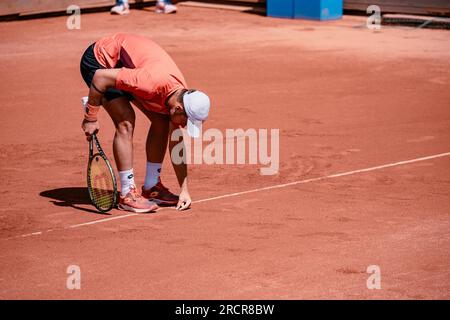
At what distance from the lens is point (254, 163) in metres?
9.30

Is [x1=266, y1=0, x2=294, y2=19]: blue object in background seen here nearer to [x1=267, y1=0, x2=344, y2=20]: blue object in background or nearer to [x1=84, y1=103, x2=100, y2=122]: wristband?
[x1=267, y1=0, x2=344, y2=20]: blue object in background

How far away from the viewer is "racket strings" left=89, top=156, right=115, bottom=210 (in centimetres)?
784

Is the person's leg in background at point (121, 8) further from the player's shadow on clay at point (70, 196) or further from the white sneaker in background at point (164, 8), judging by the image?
the player's shadow on clay at point (70, 196)

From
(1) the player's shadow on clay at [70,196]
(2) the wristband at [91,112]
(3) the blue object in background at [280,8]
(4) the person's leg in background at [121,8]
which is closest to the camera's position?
(2) the wristband at [91,112]

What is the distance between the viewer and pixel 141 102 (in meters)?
7.73

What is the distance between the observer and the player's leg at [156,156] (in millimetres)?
7922

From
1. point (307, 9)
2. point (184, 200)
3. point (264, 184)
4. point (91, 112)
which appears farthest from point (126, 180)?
point (307, 9)

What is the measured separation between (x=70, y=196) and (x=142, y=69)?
1.48 m

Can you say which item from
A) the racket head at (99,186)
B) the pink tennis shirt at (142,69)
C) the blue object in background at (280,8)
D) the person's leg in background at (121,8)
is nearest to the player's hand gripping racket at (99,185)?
the racket head at (99,186)

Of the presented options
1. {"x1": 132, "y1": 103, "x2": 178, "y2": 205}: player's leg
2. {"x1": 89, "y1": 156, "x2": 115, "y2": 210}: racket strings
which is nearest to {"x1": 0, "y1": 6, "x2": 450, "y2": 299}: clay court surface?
{"x1": 89, "y1": 156, "x2": 115, "y2": 210}: racket strings

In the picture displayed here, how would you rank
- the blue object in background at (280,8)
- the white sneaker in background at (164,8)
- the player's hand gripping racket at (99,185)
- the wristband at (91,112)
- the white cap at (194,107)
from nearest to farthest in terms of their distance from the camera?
the white cap at (194,107), the wristband at (91,112), the player's hand gripping racket at (99,185), the blue object in background at (280,8), the white sneaker in background at (164,8)

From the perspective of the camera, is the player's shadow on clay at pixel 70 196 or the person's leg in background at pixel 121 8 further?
the person's leg in background at pixel 121 8

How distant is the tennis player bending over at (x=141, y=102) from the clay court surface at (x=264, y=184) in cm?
30

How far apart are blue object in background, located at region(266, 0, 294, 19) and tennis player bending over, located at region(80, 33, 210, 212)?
33.2 ft
